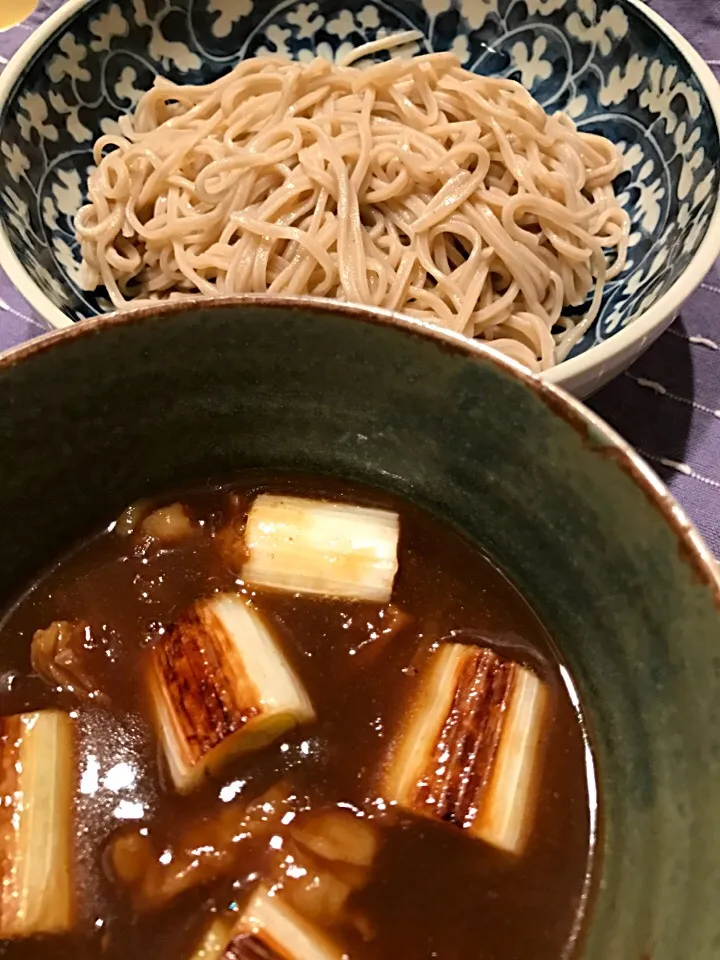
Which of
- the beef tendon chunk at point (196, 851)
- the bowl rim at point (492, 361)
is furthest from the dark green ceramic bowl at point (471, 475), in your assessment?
the beef tendon chunk at point (196, 851)

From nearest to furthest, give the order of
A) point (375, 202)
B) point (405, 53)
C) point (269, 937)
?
point (269, 937) → point (375, 202) → point (405, 53)

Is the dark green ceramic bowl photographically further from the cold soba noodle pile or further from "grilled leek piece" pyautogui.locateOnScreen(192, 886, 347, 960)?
the cold soba noodle pile

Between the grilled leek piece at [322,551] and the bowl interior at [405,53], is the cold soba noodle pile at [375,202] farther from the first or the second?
the grilled leek piece at [322,551]

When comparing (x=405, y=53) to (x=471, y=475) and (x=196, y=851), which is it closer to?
(x=471, y=475)

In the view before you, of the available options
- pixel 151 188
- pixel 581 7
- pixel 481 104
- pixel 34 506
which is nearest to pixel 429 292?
pixel 481 104

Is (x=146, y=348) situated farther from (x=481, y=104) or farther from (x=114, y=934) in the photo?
(x=481, y=104)

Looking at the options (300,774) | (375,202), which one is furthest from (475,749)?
(375,202)
